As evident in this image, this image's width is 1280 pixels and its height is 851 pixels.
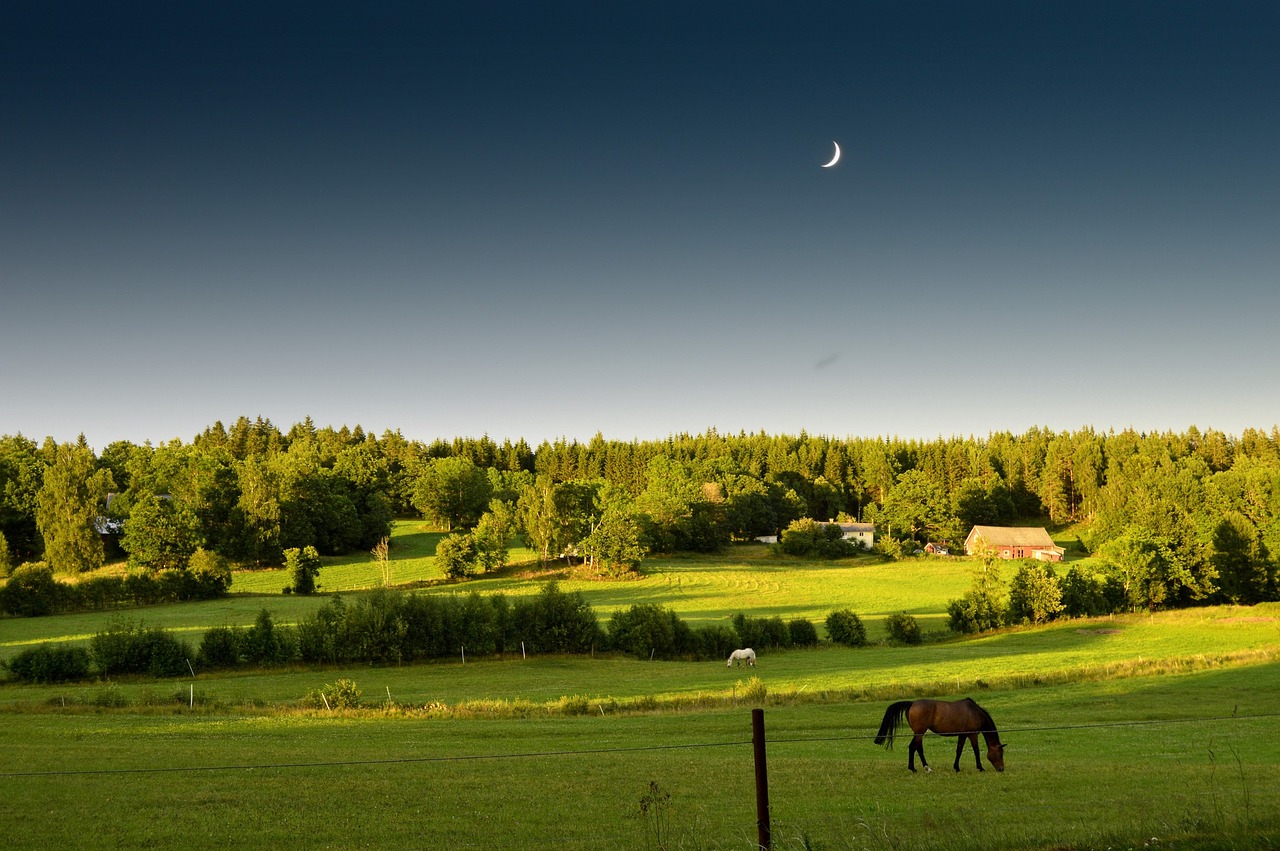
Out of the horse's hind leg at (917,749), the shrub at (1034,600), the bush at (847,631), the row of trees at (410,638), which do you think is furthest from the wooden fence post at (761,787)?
the shrub at (1034,600)

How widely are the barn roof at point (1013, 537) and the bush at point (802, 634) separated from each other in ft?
223

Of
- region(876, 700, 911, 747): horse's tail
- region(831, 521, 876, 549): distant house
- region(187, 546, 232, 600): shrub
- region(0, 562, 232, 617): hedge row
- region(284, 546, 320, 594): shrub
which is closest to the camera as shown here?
region(876, 700, 911, 747): horse's tail

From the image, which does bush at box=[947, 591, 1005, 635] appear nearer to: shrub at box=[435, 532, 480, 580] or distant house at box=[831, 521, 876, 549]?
shrub at box=[435, 532, 480, 580]

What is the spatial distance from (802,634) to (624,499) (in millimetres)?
53412

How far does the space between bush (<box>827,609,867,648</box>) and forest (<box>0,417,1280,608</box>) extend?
2725cm

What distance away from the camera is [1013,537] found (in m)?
114

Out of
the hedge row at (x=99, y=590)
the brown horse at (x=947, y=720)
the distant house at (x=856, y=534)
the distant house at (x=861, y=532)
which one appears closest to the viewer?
the brown horse at (x=947, y=720)

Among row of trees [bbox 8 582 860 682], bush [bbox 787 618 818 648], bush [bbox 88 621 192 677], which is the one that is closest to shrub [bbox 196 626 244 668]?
row of trees [bbox 8 582 860 682]

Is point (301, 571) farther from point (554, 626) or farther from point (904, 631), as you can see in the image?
point (904, 631)

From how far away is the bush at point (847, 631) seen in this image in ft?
180

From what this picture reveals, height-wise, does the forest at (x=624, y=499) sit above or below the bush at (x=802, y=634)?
above

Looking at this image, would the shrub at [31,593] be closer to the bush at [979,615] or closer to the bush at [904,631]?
the bush at [904,631]

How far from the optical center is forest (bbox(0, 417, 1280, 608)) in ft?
251

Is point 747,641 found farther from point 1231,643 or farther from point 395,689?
point 1231,643
